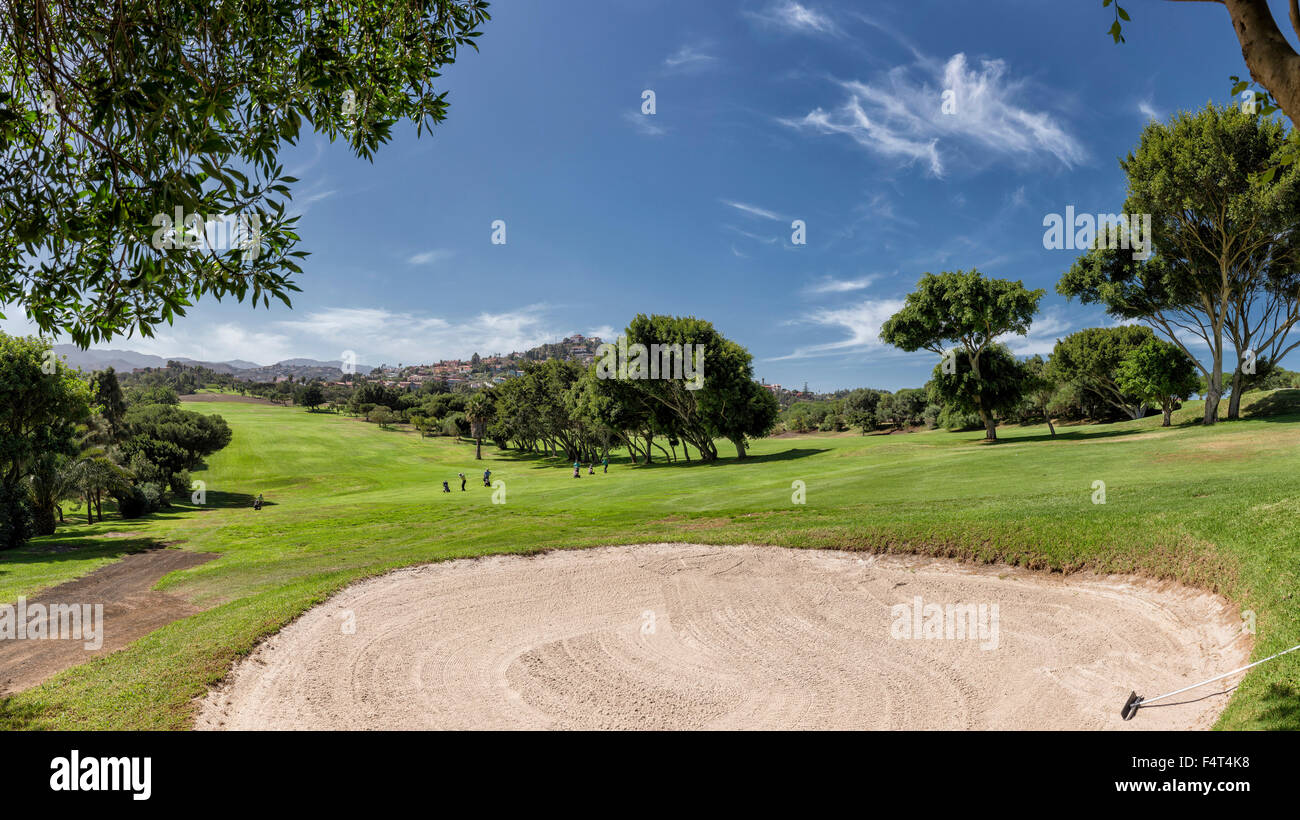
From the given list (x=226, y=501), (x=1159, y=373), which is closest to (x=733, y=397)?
(x=1159, y=373)

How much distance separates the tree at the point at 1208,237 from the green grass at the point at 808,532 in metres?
8.08

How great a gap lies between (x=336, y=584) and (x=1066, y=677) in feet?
45.5

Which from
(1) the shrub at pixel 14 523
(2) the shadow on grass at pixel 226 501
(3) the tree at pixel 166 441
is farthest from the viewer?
(3) the tree at pixel 166 441

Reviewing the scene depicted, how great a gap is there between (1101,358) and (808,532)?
220 ft

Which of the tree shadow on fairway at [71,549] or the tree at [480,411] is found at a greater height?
the tree at [480,411]

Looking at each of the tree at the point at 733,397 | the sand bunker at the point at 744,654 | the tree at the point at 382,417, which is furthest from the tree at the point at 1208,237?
the tree at the point at 382,417

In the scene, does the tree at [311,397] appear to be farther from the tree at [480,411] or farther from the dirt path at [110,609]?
the dirt path at [110,609]

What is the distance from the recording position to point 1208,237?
33.4m

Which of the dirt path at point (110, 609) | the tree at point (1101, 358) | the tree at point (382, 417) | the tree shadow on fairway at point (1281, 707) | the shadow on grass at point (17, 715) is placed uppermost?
the tree at point (1101, 358)

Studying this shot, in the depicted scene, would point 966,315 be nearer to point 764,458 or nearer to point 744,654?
point 764,458

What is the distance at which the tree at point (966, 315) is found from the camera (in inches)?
1431
